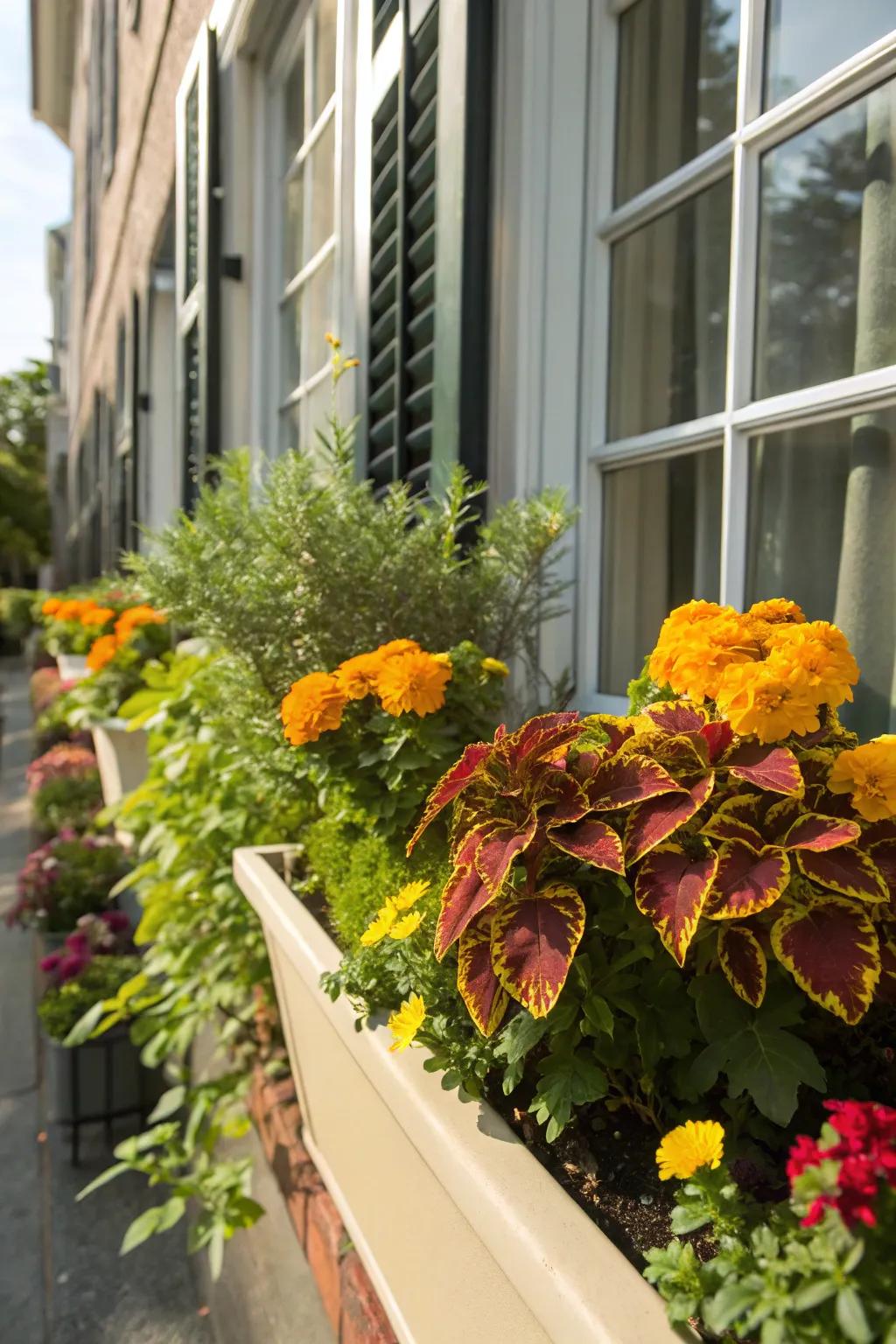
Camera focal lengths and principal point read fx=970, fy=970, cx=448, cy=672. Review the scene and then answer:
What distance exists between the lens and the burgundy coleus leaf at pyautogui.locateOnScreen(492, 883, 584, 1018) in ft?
2.58

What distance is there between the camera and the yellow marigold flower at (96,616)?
3.92 m

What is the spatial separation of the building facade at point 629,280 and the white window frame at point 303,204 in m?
0.02

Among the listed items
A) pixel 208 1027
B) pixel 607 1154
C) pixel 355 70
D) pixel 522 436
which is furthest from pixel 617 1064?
pixel 355 70

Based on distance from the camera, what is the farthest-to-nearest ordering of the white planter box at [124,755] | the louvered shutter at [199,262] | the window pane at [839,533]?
the white planter box at [124,755] → the louvered shutter at [199,262] → the window pane at [839,533]

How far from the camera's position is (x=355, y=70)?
229 centimetres

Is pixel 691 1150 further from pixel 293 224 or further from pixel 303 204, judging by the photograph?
pixel 293 224

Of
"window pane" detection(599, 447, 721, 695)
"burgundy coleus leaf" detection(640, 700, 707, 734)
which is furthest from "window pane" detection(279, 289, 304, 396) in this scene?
"burgundy coleus leaf" detection(640, 700, 707, 734)

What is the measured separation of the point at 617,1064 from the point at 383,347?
1639mm

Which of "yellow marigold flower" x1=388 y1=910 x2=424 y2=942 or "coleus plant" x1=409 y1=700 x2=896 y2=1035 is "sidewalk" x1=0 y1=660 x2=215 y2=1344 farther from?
"coleus plant" x1=409 y1=700 x2=896 y2=1035

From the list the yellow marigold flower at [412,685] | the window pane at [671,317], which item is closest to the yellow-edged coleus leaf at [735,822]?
the yellow marigold flower at [412,685]

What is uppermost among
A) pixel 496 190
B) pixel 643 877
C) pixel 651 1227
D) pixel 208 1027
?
pixel 496 190

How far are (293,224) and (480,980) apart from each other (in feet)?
9.09

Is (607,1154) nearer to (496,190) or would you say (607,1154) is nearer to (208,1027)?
(496,190)

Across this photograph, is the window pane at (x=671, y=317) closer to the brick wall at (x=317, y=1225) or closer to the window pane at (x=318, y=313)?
the window pane at (x=318, y=313)
